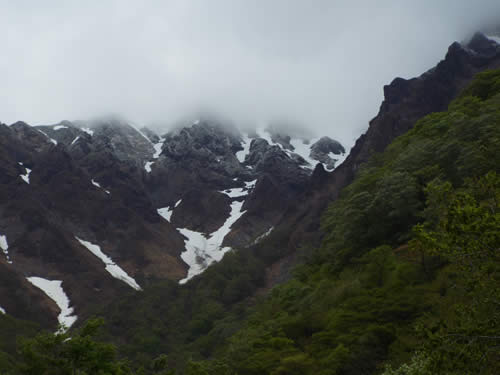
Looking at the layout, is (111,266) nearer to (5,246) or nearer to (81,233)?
(81,233)

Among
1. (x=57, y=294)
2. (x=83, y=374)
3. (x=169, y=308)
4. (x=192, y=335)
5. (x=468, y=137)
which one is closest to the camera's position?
(x=83, y=374)

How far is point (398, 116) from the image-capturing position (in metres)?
128

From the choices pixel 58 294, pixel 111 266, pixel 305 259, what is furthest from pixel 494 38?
pixel 58 294

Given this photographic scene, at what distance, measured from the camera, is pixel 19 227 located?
425ft

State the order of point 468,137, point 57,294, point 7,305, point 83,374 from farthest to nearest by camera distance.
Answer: point 57,294 → point 7,305 → point 468,137 → point 83,374

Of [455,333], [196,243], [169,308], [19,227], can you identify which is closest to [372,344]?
[455,333]

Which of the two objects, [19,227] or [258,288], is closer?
[258,288]

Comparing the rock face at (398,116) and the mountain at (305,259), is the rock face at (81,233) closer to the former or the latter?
the mountain at (305,259)

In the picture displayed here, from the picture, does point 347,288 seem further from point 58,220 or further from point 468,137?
point 58,220

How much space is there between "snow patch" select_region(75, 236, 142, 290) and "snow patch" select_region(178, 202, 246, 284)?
1824cm

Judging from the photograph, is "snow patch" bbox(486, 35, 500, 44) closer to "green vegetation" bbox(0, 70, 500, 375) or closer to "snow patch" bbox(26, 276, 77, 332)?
"green vegetation" bbox(0, 70, 500, 375)

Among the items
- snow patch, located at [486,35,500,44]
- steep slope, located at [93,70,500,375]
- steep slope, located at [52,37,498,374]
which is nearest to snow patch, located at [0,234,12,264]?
steep slope, located at [52,37,498,374]

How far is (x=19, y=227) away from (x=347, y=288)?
5212 inches

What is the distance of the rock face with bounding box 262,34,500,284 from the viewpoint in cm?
12531
